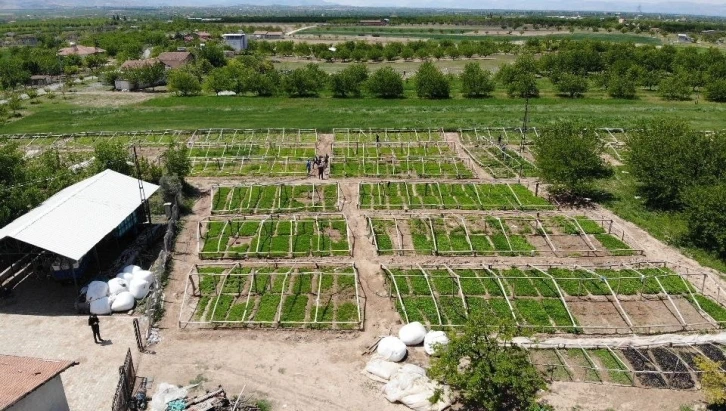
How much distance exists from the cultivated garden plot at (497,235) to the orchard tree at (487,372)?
10663mm

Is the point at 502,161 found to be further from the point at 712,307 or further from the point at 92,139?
the point at 92,139

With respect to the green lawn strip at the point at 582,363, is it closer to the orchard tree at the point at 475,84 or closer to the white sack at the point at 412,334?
the white sack at the point at 412,334

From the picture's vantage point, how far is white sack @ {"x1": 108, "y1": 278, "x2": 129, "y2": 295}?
23.6 metres

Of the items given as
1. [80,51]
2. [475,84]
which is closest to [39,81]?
[80,51]

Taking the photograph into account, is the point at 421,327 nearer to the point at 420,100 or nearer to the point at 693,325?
the point at 693,325

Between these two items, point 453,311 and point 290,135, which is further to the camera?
point 290,135

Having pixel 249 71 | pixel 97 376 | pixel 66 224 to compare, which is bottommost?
pixel 97 376

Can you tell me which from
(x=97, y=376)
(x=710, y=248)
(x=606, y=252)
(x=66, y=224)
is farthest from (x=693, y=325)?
(x=66, y=224)

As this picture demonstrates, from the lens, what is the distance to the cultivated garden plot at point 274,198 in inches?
1315

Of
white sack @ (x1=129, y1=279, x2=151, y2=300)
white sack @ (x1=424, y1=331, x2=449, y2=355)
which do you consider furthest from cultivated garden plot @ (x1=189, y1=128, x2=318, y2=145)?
white sack @ (x1=424, y1=331, x2=449, y2=355)

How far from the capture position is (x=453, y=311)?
22969 millimetres

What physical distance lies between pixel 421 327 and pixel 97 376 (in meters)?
12.6

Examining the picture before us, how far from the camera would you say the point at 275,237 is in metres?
29.8

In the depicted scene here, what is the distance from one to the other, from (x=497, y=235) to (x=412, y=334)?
457 inches
